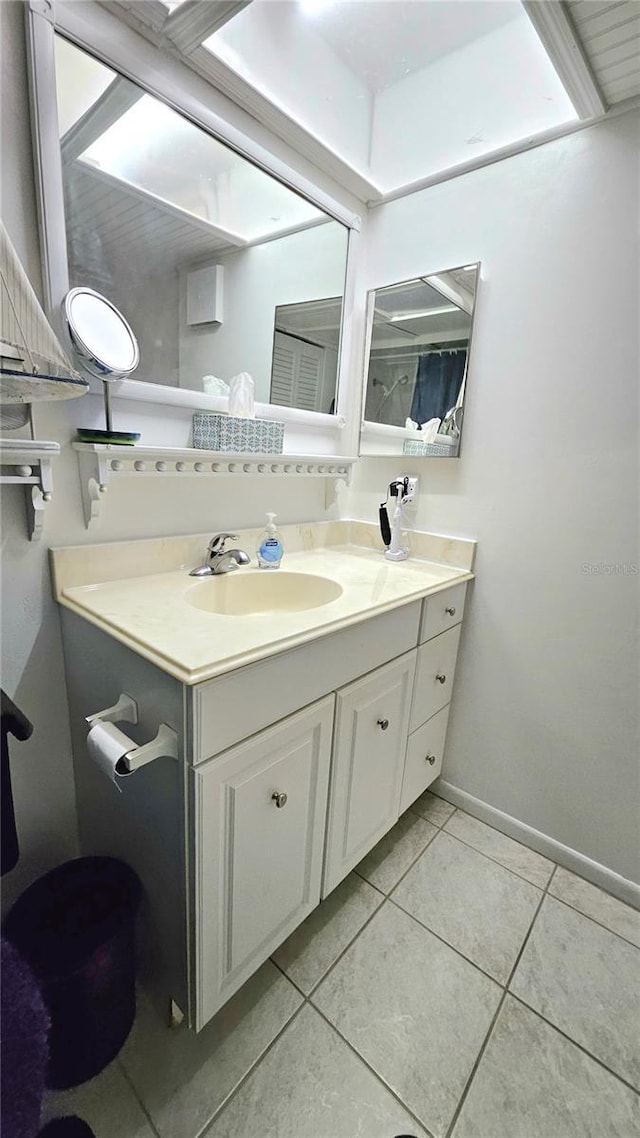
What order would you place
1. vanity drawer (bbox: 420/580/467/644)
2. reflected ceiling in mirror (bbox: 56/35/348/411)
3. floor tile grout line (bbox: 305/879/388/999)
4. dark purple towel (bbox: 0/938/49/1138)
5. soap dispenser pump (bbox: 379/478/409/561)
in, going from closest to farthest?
dark purple towel (bbox: 0/938/49/1138)
reflected ceiling in mirror (bbox: 56/35/348/411)
floor tile grout line (bbox: 305/879/388/999)
vanity drawer (bbox: 420/580/467/644)
soap dispenser pump (bbox: 379/478/409/561)

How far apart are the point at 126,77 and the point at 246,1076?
204 cm

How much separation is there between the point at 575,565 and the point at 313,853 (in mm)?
1024

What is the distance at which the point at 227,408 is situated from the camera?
4.04 feet

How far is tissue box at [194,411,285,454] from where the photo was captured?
3.79ft

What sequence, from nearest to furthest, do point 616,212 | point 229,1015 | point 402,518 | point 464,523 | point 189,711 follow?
point 189,711 < point 229,1015 < point 616,212 < point 464,523 < point 402,518

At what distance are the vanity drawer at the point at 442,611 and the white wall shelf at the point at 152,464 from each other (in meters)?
0.58

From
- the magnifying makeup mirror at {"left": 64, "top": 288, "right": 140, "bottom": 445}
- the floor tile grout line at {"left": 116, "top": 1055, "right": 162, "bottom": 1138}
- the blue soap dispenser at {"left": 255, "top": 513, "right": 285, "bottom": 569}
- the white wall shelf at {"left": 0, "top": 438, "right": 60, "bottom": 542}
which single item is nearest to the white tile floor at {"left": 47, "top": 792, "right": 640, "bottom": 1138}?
the floor tile grout line at {"left": 116, "top": 1055, "right": 162, "bottom": 1138}

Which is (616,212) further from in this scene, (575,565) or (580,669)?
(580,669)

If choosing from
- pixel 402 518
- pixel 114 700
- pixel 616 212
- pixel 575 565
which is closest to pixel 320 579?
pixel 402 518

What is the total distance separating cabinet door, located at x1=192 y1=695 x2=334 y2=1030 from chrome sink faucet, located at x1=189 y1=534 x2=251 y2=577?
18.9 inches

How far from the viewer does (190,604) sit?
108cm

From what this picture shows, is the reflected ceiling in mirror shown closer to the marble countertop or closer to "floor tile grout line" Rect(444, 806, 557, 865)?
the marble countertop

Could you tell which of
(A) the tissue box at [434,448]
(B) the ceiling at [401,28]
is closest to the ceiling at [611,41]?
(B) the ceiling at [401,28]

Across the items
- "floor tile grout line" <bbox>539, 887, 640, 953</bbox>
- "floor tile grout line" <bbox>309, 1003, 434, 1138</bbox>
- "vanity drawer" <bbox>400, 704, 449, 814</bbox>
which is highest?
"vanity drawer" <bbox>400, 704, 449, 814</bbox>
